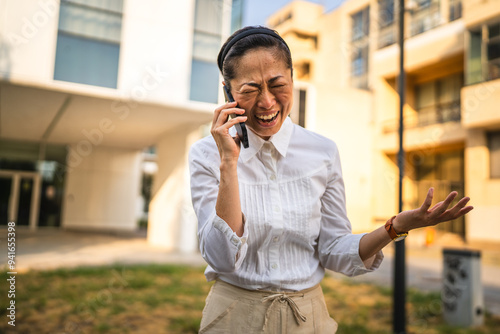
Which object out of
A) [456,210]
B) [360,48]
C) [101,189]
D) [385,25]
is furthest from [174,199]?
[360,48]

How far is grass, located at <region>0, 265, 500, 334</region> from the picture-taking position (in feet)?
13.7

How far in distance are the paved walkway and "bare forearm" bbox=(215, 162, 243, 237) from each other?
17.6 ft

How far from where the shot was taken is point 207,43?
7336 millimetres

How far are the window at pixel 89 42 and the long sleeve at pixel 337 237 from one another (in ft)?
17.4

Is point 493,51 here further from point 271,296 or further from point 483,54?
point 271,296

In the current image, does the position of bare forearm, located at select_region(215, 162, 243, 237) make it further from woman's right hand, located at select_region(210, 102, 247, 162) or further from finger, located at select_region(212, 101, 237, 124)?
finger, located at select_region(212, 101, 237, 124)

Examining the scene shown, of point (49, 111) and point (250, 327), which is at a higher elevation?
point (49, 111)

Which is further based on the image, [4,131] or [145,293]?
[4,131]

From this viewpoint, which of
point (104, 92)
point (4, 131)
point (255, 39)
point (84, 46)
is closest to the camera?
point (255, 39)

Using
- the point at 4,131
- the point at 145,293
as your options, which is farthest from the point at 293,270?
the point at 4,131

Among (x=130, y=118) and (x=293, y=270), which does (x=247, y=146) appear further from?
(x=130, y=118)

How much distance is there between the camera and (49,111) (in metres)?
9.05

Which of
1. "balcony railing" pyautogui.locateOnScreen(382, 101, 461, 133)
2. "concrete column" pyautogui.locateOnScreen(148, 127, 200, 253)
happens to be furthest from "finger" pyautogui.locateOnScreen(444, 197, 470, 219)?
"balcony railing" pyautogui.locateOnScreen(382, 101, 461, 133)

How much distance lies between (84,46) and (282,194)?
5753 mm
